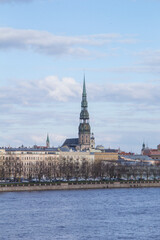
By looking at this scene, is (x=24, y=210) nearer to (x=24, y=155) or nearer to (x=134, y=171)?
(x=134, y=171)

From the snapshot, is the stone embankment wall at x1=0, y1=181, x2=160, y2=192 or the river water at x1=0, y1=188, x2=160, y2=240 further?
the stone embankment wall at x1=0, y1=181, x2=160, y2=192

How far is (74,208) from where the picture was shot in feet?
291

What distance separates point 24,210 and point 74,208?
6.64m

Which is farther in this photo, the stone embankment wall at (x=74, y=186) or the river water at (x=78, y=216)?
the stone embankment wall at (x=74, y=186)

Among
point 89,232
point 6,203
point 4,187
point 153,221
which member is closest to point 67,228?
point 89,232

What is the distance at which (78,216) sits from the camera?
3147 inches

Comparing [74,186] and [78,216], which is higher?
[74,186]

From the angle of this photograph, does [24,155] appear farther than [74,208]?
Yes

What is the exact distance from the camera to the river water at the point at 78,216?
6594 centimetres

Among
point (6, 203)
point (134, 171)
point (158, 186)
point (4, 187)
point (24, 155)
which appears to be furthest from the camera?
point (24, 155)

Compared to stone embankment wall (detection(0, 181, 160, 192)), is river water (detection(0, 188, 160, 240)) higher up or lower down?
lower down

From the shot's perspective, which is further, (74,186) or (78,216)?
(74,186)

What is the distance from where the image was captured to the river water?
65.9 metres

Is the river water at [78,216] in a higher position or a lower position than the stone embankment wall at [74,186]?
lower
